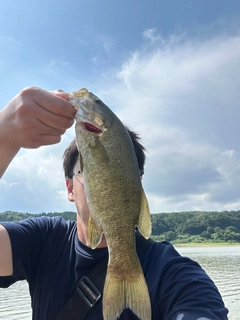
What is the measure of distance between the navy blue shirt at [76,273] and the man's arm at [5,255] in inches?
1.5

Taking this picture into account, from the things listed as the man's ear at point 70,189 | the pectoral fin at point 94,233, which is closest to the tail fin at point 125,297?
the pectoral fin at point 94,233

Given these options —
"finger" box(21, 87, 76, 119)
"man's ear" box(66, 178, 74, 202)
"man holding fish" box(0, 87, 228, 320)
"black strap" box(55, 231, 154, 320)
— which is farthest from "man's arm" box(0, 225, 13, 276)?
"finger" box(21, 87, 76, 119)

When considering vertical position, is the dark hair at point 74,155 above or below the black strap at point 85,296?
above

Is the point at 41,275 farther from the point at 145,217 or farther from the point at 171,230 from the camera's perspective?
the point at 171,230

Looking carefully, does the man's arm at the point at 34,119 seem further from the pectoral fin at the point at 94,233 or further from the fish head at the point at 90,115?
the pectoral fin at the point at 94,233

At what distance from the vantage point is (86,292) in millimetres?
2723

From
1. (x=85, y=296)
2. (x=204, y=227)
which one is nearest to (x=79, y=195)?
(x=85, y=296)

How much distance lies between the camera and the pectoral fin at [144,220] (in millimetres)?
2006

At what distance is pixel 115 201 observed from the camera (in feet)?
6.54

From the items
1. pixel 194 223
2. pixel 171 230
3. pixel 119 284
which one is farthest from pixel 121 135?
pixel 194 223

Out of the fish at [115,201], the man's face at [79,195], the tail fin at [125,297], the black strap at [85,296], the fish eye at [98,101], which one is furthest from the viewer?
the man's face at [79,195]

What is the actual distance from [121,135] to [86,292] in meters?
1.36

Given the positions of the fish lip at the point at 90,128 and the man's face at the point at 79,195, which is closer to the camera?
the fish lip at the point at 90,128

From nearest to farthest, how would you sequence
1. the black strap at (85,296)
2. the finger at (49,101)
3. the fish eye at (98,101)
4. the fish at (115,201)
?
the fish at (115,201), the finger at (49,101), the fish eye at (98,101), the black strap at (85,296)
